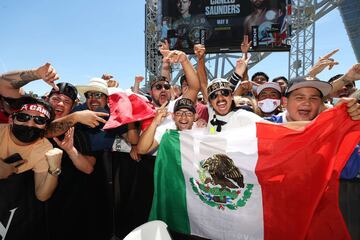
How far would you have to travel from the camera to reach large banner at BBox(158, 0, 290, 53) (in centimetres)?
1306

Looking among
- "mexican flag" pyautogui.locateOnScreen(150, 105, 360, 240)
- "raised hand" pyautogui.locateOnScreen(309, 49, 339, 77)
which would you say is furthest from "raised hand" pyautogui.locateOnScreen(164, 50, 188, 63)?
"raised hand" pyautogui.locateOnScreen(309, 49, 339, 77)

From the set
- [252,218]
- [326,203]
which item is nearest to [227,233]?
[252,218]

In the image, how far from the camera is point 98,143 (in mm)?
3010

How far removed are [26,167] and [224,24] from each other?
1310 cm

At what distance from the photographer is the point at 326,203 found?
225 centimetres

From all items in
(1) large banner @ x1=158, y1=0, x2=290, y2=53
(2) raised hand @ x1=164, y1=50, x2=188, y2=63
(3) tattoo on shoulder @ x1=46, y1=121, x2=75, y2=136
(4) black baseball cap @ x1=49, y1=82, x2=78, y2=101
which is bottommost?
(3) tattoo on shoulder @ x1=46, y1=121, x2=75, y2=136

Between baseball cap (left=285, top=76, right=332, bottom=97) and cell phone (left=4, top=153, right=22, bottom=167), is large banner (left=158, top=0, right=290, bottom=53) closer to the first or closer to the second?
baseball cap (left=285, top=76, right=332, bottom=97)

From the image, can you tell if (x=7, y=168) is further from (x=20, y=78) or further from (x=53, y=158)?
(x=20, y=78)

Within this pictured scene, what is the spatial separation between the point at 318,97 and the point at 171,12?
→ 512 inches

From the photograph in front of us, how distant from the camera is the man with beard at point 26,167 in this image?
2.32 m

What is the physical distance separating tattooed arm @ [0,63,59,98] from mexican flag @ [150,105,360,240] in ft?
4.26

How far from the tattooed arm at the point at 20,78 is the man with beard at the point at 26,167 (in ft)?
0.88

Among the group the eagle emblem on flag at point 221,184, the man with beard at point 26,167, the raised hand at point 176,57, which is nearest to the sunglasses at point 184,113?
the eagle emblem on flag at point 221,184

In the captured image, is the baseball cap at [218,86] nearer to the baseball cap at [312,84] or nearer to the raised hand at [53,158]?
the baseball cap at [312,84]
